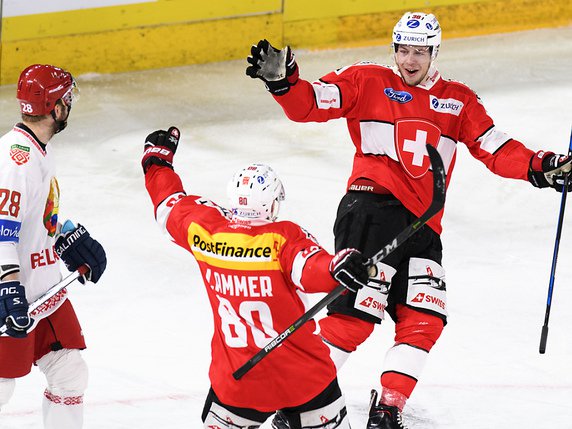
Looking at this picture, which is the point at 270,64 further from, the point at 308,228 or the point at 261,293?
the point at 308,228

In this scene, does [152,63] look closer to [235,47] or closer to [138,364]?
[235,47]

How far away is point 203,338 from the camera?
212 inches

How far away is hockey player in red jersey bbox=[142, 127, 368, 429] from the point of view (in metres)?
3.48

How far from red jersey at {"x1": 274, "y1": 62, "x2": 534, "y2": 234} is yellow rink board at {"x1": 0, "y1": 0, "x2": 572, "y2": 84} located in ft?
13.5

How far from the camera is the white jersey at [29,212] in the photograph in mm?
3793

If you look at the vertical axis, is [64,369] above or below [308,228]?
below

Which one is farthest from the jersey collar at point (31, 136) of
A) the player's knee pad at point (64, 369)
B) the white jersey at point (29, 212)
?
A: the player's knee pad at point (64, 369)

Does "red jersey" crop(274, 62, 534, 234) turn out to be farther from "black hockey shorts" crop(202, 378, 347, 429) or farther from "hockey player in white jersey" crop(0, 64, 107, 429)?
"black hockey shorts" crop(202, 378, 347, 429)

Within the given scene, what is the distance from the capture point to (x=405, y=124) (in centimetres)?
456

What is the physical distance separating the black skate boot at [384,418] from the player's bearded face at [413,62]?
121 centimetres

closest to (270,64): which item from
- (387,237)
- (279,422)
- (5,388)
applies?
(387,237)

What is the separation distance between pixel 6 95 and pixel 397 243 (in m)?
5.09

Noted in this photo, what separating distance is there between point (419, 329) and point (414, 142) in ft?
2.26

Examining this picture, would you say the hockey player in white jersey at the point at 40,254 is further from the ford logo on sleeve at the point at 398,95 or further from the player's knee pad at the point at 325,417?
the ford logo on sleeve at the point at 398,95
